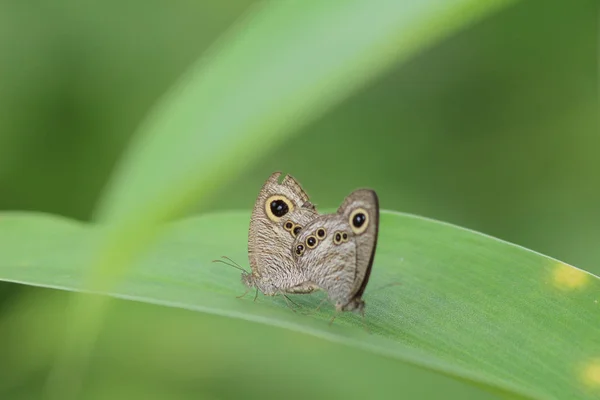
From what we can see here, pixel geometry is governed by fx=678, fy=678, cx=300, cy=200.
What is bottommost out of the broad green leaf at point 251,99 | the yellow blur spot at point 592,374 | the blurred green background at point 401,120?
the yellow blur spot at point 592,374

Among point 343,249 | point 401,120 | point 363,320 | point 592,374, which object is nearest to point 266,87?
point 592,374

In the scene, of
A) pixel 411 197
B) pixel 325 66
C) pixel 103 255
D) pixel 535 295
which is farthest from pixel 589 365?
pixel 411 197

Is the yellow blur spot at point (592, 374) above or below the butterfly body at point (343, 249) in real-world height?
below

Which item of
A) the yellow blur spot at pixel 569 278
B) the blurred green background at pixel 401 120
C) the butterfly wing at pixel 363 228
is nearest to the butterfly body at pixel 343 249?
the butterfly wing at pixel 363 228

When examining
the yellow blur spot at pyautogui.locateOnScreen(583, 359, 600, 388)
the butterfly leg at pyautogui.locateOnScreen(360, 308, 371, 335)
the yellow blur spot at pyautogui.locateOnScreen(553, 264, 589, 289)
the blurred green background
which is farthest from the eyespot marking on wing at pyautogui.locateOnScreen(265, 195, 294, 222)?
the blurred green background

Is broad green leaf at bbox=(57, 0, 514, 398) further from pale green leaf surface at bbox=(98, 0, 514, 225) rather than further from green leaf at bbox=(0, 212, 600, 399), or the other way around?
green leaf at bbox=(0, 212, 600, 399)

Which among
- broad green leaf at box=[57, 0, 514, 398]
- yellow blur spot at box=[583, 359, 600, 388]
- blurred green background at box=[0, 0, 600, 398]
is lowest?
yellow blur spot at box=[583, 359, 600, 388]

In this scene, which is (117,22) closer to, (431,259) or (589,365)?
(431,259)

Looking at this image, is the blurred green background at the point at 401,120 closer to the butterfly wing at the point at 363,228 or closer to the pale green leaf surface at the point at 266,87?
the butterfly wing at the point at 363,228

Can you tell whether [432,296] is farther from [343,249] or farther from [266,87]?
[266,87]
